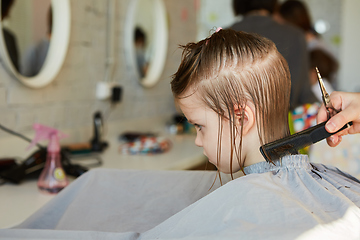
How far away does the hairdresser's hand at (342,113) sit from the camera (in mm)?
839

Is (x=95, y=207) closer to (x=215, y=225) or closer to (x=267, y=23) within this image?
(x=215, y=225)

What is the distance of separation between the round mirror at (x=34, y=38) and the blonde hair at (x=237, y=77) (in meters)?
0.97

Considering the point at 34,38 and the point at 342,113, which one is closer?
the point at 342,113

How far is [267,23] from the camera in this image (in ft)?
6.53

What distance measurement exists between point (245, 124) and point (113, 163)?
96 cm

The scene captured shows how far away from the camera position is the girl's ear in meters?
0.94

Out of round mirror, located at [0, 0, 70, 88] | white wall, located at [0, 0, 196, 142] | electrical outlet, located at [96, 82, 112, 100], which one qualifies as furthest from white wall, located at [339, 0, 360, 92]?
round mirror, located at [0, 0, 70, 88]

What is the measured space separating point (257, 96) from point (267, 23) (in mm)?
1173

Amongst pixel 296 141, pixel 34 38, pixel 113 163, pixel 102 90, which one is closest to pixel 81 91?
pixel 102 90

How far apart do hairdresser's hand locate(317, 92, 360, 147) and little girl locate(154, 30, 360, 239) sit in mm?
96

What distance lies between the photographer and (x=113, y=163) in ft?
5.75

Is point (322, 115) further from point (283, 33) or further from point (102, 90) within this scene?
point (102, 90)

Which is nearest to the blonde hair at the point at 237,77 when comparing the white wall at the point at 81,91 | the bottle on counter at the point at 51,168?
the white wall at the point at 81,91

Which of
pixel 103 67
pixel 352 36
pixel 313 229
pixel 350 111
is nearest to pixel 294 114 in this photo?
pixel 350 111
